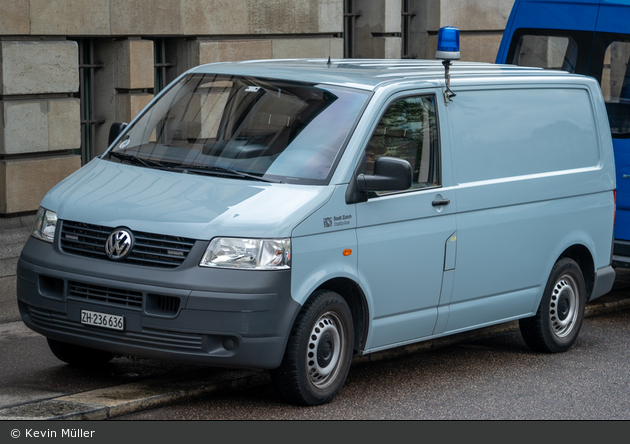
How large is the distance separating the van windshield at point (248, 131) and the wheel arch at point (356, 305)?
67cm

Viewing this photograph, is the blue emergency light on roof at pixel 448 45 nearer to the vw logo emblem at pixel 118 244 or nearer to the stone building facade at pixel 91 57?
the vw logo emblem at pixel 118 244

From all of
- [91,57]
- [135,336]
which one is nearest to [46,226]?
[135,336]

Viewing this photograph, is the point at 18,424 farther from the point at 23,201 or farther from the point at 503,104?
the point at 23,201

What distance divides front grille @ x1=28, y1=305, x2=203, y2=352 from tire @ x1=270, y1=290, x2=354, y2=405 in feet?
1.87

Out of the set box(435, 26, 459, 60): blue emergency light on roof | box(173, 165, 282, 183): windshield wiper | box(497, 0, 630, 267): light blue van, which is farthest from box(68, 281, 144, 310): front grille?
box(497, 0, 630, 267): light blue van

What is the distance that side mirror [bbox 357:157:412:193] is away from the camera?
647cm

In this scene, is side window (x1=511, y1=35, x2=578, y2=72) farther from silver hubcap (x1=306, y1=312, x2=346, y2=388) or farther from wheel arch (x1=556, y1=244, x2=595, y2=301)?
silver hubcap (x1=306, y1=312, x2=346, y2=388)

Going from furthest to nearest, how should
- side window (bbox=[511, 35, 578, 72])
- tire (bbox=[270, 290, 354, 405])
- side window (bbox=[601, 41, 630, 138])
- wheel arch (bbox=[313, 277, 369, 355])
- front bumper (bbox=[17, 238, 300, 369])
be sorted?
side window (bbox=[511, 35, 578, 72]), side window (bbox=[601, 41, 630, 138]), wheel arch (bbox=[313, 277, 369, 355]), tire (bbox=[270, 290, 354, 405]), front bumper (bbox=[17, 238, 300, 369])

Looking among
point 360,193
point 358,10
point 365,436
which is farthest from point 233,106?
point 358,10

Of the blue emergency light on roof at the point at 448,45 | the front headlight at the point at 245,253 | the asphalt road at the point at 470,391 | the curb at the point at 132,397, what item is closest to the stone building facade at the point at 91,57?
the curb at the point at 132,397

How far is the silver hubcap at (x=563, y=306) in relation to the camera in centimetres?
844

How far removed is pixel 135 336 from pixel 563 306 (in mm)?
3862

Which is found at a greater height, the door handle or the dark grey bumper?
the door handle

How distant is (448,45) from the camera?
24.4 feet
